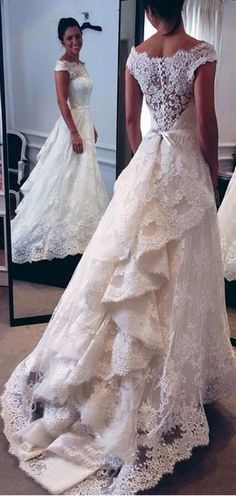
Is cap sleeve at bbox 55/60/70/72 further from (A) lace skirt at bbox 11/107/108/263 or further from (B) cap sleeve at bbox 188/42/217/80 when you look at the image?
(B) cap sleeve at bbox 188/42/217/80

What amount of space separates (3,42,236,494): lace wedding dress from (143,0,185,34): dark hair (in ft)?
0.39

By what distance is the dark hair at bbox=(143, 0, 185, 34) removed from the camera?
1524 millimetres

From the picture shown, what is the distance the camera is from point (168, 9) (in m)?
1.53

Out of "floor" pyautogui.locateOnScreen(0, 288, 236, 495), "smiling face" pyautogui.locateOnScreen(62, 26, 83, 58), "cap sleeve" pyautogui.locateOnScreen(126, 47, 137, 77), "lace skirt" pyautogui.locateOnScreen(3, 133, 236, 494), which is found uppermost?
"smiling face" pyautogui.locateOnScreen(62, 26, 83, 58)

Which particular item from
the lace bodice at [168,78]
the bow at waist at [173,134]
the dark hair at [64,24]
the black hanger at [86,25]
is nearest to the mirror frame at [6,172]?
the black hanger at [86,25]

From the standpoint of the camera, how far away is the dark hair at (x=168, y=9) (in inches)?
60.0

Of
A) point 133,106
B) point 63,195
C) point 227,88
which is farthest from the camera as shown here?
point 63,195

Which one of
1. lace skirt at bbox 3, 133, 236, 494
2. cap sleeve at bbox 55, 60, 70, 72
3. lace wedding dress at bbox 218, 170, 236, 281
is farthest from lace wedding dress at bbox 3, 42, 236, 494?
cap sleeve at bbox 55, 60, 70, 72

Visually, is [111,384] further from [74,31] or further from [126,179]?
[74,31]

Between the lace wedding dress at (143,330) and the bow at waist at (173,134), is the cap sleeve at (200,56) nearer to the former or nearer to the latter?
the lace wedding dress at (143,330)

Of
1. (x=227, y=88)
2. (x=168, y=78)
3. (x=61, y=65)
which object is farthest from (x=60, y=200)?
(x=168, y=78)

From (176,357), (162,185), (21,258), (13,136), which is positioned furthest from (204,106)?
(21,258)

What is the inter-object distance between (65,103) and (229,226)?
0.96 m

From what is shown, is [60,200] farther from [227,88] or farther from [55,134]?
[227,88]
